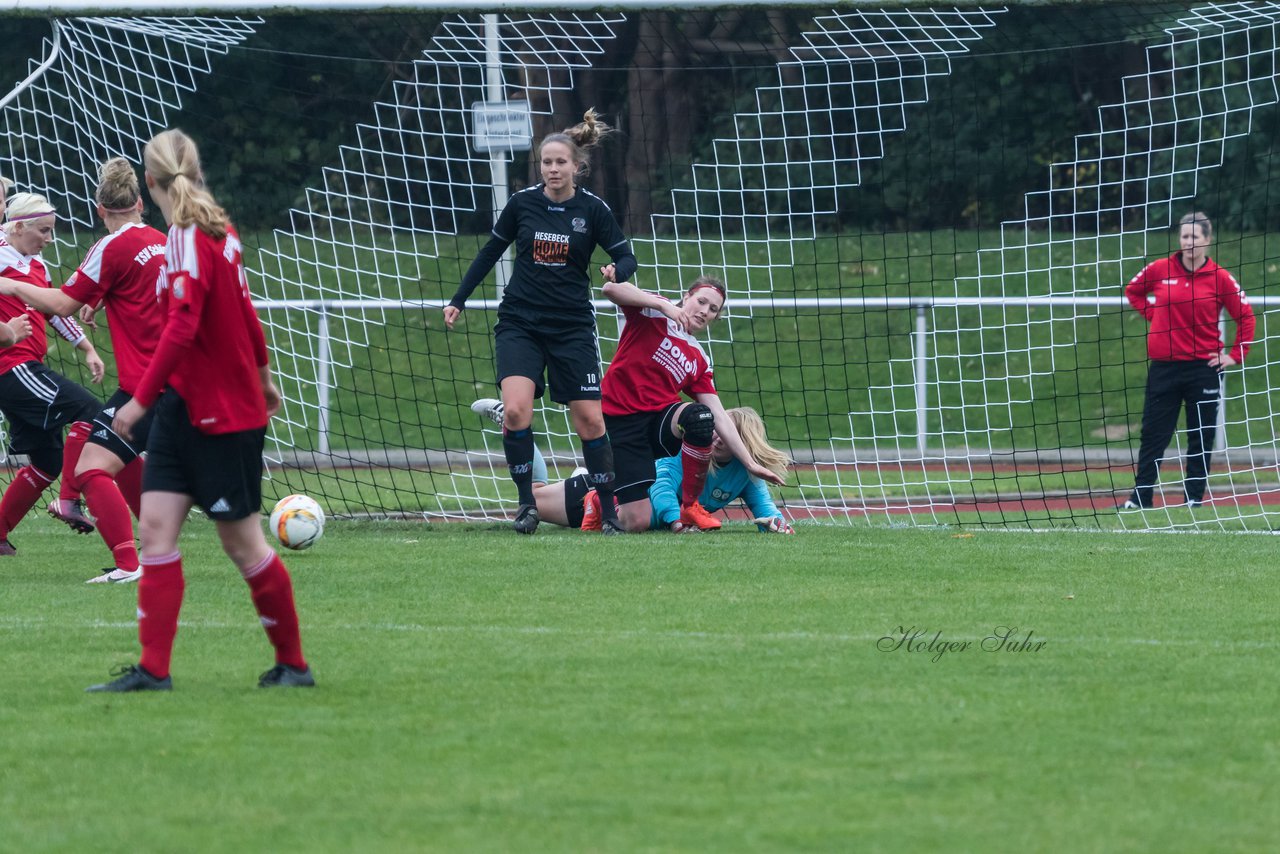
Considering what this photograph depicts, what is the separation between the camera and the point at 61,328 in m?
8.52

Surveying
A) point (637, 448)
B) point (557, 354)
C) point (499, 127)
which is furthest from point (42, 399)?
point (499, 127)

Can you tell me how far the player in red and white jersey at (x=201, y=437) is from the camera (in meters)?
5.13

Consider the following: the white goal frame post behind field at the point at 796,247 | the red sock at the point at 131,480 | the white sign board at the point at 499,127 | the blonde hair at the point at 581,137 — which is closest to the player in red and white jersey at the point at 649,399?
the blonde hair at the point at 581,137

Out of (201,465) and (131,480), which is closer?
(201,465)

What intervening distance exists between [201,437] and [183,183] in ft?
2.53

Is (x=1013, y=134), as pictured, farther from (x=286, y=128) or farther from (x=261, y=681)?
(x=261, y=681)

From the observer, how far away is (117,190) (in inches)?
283

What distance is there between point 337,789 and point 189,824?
1.26ft

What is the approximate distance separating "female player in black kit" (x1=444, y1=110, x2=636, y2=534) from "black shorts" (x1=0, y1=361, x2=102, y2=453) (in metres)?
1.93

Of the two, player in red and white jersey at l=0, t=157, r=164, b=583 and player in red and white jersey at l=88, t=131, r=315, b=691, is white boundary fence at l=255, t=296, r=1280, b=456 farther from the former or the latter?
player in red and white jersey at l=88, t=131, r=315, b=691

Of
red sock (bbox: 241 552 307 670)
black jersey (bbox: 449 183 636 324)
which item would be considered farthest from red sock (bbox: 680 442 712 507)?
red sock (bbox: 241 552 307 670)

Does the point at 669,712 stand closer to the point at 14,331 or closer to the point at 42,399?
the point at 14,331

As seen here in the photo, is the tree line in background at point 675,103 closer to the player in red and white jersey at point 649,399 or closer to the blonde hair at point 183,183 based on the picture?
the player in red and white jersey at point 649,399

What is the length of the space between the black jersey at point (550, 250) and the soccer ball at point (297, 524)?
1.50 metres
